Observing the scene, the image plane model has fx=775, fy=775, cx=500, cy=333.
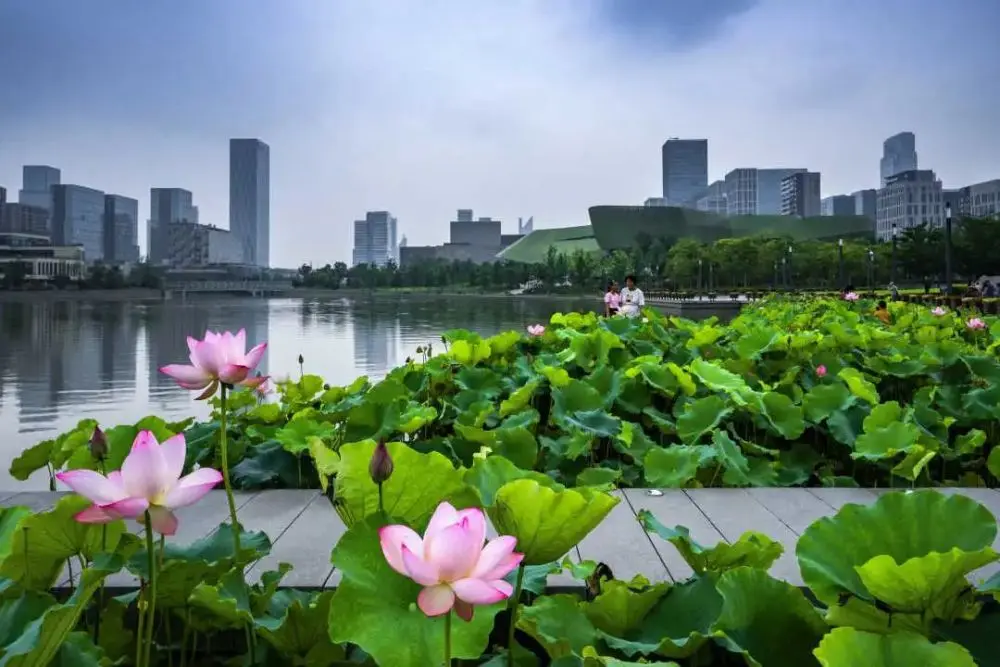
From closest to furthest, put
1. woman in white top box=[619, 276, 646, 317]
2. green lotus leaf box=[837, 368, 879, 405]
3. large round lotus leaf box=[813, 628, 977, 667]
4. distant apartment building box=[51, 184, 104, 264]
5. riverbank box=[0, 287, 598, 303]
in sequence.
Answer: large round lotus leaf box=[813, 628, 977, 667]
green lotus leaf box=[837, 368, 879, 405]
woman in white top box=[619, 276, 646, 317]
riverbank box=[0, 287, 598, 303]
distant apartment building box=[51, 184, 104, 264]

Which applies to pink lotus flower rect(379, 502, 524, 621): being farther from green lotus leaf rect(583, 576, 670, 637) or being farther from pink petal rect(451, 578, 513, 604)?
green lotus leaf rect(583, 576, 670, 637)

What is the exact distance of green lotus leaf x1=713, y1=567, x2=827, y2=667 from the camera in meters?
0.96

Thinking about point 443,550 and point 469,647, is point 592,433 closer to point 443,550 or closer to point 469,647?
point 469,647

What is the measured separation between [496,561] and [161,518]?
40cm

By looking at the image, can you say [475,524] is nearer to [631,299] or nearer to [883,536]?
→ [883,536]

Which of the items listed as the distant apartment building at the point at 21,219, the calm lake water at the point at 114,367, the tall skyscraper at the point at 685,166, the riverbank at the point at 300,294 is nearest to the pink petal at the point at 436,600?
the calm lake water at the point at 114,367

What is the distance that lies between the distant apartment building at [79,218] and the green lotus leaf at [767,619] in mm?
112501

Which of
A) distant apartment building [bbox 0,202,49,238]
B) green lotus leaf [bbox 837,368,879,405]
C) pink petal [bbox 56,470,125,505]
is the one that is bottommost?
green lotus leaf [bbox 837,368,879,405]

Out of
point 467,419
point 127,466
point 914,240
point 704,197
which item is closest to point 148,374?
point 467,419

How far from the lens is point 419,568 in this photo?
0.61 meters

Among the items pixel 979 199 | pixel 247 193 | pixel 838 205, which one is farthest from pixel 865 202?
pixel 247 193

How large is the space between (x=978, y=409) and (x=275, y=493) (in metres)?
2.60

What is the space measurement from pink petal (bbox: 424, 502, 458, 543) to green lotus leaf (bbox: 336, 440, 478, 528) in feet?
0.86

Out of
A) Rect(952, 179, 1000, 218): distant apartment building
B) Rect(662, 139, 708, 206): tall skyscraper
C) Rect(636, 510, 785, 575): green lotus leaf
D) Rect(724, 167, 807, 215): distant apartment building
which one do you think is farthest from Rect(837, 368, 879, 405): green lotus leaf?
Rect(662, 139, 708, 206): tall skyscraper
